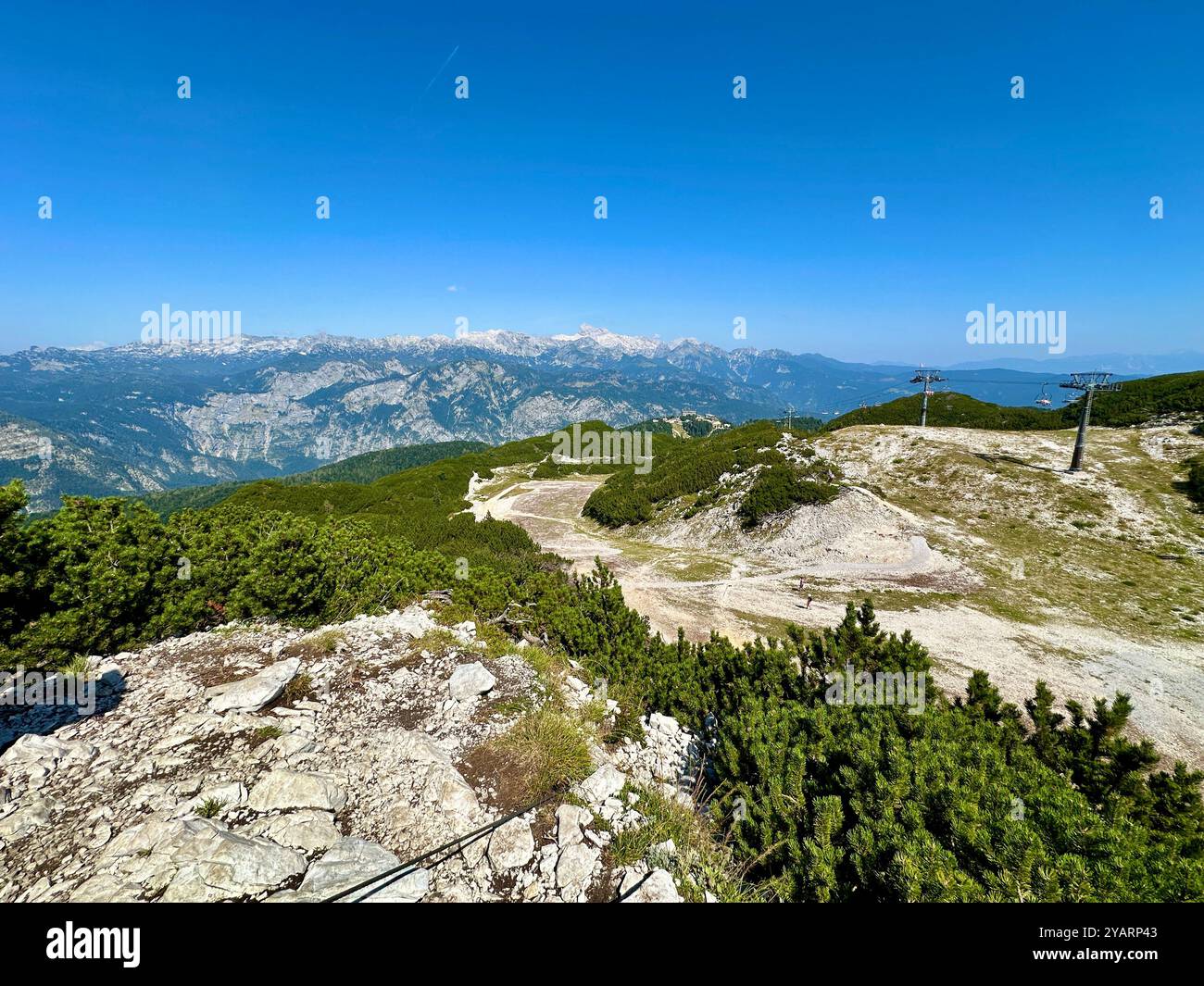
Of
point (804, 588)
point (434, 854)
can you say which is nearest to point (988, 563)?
point (804, 588)

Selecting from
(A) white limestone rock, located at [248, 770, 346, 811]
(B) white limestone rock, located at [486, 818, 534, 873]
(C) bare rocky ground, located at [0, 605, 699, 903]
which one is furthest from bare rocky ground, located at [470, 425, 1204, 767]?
(A) white limestone rock, located at [248, 770, 346, 811]

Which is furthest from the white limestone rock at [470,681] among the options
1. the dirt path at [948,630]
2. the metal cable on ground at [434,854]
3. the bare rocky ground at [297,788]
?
the dirt path at [948,630]

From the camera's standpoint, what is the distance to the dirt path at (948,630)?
14.2 metres

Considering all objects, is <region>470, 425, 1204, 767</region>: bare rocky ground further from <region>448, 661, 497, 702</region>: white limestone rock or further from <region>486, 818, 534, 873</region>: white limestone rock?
<region>486, 818, 534, 873</region>: white limestone rock

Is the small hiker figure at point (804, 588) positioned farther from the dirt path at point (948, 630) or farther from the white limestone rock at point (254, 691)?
the white limestone rock at point (254, 691)

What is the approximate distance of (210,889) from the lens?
4.32 meters

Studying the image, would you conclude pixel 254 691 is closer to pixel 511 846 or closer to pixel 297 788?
pixel 297 788

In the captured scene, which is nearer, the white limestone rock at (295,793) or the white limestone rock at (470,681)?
the white limestone rock at (295,793)

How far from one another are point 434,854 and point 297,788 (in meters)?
2.15

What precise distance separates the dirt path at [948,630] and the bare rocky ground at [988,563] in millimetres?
71

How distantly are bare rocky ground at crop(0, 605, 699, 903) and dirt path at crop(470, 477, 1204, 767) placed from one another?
11.8 metres
